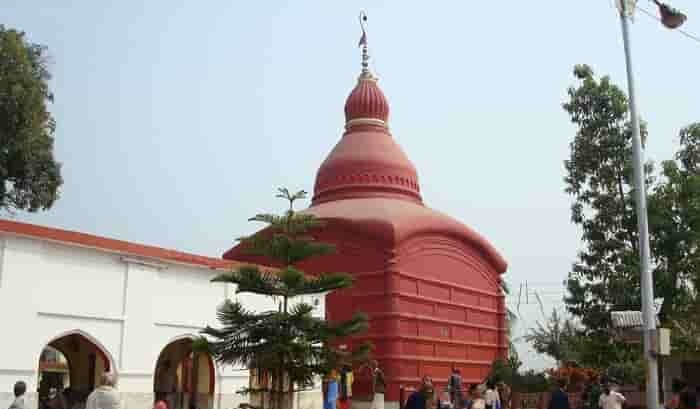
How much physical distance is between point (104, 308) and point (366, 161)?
38.3 ft

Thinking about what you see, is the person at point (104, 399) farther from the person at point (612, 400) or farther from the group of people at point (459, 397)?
the person at point (612, 400)

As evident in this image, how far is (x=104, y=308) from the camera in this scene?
13.8 metres

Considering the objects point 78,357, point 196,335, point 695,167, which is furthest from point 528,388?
point 78,357

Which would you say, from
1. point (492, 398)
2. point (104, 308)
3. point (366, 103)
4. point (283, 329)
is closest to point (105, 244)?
point (104, 308)

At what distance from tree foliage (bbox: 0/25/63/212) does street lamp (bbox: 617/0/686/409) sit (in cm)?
1500

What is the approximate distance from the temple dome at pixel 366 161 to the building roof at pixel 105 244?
790 centimetres

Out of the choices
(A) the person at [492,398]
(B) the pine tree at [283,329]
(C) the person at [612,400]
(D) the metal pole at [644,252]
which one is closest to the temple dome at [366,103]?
(A) the person at [492,398]

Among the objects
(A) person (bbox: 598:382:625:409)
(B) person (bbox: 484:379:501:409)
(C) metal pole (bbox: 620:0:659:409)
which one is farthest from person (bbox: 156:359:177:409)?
(C) metal pole (bbox: 620:0:659:409)

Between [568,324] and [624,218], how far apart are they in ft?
34.3

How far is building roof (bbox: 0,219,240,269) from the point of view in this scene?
12.7 meters

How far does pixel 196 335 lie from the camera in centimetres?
1539

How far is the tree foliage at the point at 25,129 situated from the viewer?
19.9 metres

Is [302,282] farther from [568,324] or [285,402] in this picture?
[568,324]

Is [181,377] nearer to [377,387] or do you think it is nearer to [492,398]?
[377,387]
